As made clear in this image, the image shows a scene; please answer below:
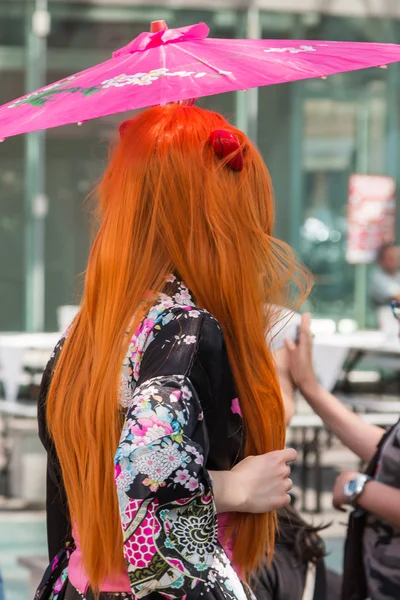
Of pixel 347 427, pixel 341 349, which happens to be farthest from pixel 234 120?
pixel 347 427

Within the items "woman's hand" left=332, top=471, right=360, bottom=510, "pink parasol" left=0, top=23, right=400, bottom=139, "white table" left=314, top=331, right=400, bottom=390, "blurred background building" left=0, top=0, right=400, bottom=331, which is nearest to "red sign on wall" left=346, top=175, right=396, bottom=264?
"blurred background building" left=0, top=0, right=400, bottom=331

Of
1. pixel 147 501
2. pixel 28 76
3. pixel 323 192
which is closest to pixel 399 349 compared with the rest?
pixel 323 192

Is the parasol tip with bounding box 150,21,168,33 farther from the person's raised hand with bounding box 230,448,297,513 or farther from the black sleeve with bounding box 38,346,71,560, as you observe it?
the person's raised hand with bounding box 230,448,297,513

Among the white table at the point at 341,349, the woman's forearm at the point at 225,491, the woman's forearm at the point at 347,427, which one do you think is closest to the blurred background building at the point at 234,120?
the white table at the point at 341,349

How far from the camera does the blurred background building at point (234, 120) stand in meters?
11.6

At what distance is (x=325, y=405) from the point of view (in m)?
2.63

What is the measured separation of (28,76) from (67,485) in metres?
10.4

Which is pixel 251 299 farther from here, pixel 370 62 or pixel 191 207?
pixel 370 62

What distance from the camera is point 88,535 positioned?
1.55m

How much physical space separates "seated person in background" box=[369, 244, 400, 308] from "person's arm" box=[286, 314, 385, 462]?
26.0ft

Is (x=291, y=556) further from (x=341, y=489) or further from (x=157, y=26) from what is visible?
(x=157, y=26)

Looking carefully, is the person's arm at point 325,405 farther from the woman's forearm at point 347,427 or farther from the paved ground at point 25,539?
the paved ground at point 25,539

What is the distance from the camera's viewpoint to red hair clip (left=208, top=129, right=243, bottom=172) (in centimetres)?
160

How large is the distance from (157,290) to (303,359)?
1.00m
